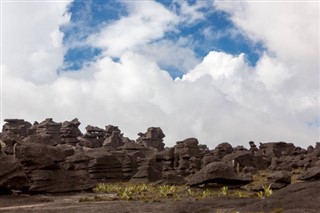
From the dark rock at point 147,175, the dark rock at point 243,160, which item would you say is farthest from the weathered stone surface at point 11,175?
the dark rock at point 243,160

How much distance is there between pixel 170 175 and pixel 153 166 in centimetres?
1260

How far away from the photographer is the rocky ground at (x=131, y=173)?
23.7m

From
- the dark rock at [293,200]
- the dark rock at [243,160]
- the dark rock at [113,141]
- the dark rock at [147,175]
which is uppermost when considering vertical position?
the dark rock at [113,141]

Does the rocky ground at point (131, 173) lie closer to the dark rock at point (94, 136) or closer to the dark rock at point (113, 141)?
the dark rock at point (113, 141)

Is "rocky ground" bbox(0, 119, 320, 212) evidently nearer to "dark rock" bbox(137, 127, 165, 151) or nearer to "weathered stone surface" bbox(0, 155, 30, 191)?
"weathered stone surface" bbox(0, 155, 30, 191)

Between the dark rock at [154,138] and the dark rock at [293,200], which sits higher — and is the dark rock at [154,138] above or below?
above

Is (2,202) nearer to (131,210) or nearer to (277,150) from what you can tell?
(131,210)

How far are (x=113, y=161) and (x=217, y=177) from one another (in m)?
28.1

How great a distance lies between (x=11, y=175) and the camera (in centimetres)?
3584

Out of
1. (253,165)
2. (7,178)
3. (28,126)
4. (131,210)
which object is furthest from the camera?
(28,126)

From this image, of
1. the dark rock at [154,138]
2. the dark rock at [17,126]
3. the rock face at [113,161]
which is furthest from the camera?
the dark rock at [154,138]


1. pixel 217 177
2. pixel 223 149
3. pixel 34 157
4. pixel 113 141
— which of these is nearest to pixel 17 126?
pixel 113 141

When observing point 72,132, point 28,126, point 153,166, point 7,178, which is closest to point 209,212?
point 7,178

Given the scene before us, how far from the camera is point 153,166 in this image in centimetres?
6438
